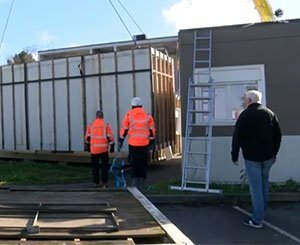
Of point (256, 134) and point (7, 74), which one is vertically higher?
point (7, 74)

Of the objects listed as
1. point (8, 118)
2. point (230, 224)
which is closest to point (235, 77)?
point (230, 224)

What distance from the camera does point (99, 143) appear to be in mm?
12359

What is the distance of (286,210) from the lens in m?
10.0

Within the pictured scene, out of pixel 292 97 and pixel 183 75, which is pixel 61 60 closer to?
pixel 183 75

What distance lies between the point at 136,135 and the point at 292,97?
346 cm

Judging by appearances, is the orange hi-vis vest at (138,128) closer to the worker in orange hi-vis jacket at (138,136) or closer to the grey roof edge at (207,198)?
the worker in orange hi-vis jacket at (138,136)

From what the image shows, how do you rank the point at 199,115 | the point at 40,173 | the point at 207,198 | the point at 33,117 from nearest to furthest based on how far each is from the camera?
the point at 207,198
the point at 199,115
the point at 40,173
the point at 33,117

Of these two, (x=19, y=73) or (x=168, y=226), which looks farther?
(x=19, y=73)

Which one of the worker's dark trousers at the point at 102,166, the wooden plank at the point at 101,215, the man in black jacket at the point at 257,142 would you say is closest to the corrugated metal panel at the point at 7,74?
the worker's dark trousers at the point at 102,166

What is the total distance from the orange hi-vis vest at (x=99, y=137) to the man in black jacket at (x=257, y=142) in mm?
4706

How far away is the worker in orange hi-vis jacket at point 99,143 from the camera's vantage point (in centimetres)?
1232

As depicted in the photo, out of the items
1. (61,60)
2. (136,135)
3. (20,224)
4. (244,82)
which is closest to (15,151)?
(61,60)

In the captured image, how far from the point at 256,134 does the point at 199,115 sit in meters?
4.14

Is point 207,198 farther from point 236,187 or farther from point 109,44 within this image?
point 109,44
